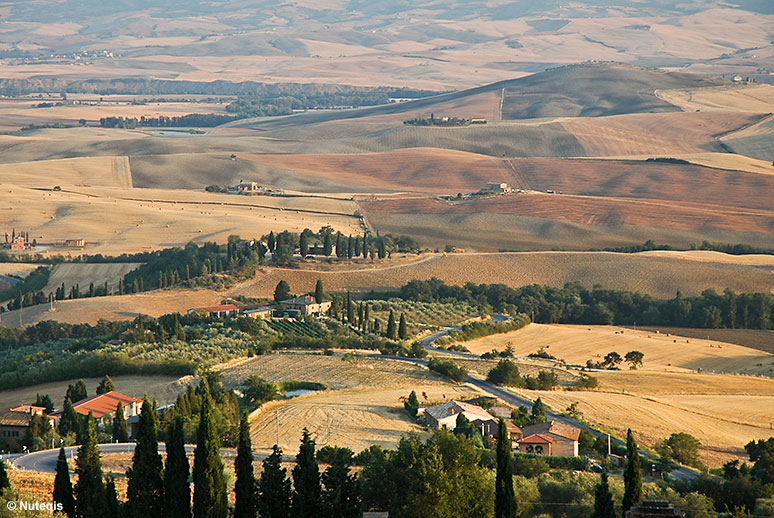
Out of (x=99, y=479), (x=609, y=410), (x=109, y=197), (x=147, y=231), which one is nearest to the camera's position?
(x=99, y=479)

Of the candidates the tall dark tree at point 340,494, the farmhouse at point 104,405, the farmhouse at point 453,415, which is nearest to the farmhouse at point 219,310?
the farmhouse at point 104,405

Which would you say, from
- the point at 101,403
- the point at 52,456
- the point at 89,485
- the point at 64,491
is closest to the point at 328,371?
the point at 101,403

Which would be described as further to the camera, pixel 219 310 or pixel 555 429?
pixel 219 310

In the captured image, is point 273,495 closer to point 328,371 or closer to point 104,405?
point 104,405

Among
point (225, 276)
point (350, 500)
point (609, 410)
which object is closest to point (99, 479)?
point (350, 500)

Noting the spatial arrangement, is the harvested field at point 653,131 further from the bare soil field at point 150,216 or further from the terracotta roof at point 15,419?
the terracotta roof at point 15,419

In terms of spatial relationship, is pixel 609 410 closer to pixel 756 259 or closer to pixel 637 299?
pixel 637 299
